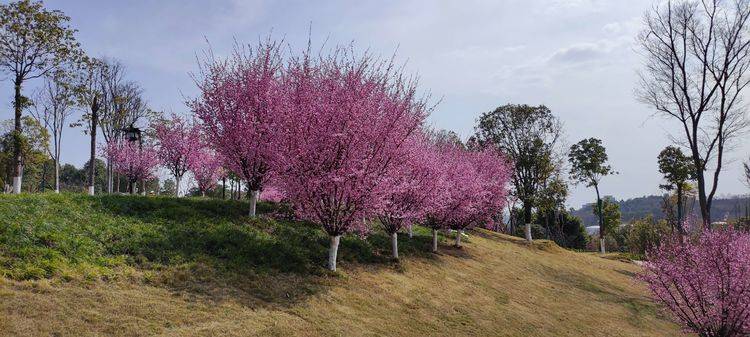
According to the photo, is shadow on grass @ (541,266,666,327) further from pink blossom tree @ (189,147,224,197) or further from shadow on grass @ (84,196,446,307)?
pink blossom tree @ (189,147,224,197)

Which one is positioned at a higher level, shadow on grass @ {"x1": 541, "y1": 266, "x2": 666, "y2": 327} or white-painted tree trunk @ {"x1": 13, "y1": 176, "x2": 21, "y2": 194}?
white-painted tree trunk @ {"x1": 13, "y1": 176, "x2": 21, "y2": 194}

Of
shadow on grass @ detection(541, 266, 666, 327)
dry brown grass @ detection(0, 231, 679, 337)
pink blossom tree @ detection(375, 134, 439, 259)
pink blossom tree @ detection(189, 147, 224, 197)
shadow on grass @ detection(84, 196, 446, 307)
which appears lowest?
shadow on grass @ detection(541, 266, 666, 327)

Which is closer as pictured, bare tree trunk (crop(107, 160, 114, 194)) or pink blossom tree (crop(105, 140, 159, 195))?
bare tree trunk (crop(107, 160, 114, 194))

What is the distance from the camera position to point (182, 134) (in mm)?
30500

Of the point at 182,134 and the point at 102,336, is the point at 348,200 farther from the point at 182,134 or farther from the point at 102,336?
the point at 182,134

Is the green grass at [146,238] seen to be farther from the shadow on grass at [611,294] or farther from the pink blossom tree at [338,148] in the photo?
the shadow on grass at [611,294]

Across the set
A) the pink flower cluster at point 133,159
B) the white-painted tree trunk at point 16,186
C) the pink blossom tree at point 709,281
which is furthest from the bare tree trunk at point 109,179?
the pink blossom tree at point 709,281

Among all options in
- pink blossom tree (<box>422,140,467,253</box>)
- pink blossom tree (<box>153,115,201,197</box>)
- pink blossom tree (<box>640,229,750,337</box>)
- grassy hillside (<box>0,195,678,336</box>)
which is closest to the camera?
grassy hillside (<box>0,195,678,336</box>)

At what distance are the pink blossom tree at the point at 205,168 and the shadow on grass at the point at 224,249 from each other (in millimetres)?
13939

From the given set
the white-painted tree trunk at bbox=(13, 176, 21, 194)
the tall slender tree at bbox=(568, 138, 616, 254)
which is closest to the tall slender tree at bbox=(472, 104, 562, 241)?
the tall slender tree at bbox=(568, 138, 616, 254)

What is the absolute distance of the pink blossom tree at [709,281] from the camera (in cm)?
1065

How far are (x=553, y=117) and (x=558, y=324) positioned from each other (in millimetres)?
24853

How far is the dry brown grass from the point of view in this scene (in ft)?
26.5

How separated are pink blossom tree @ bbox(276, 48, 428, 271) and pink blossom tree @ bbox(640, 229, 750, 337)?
7645mm
